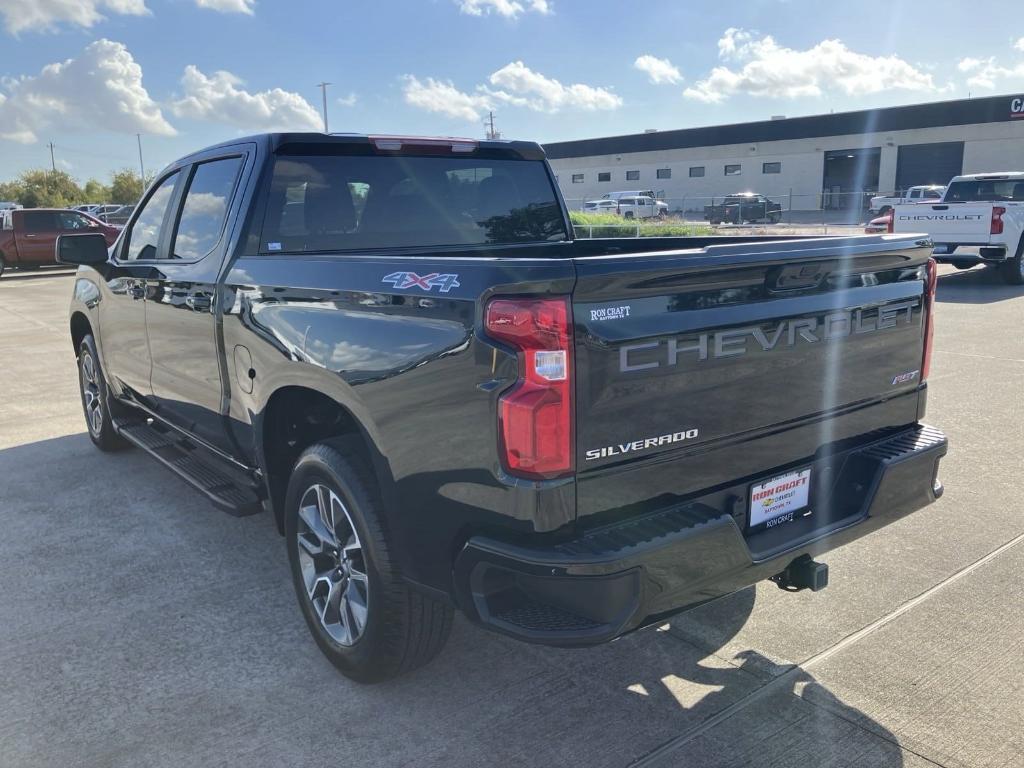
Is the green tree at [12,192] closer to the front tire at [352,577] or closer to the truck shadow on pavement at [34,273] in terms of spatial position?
the truck shadow on pavement at [34,273]

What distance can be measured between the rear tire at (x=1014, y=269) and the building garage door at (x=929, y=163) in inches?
1430

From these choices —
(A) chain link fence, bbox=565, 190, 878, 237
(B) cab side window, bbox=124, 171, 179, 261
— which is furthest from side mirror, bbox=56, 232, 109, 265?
(A) chain link fence, bbox=565, 190, 878, 237

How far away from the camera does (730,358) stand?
8.82 ft

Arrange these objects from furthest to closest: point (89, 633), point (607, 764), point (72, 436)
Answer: point (72, 436)
point (89, 633)
point (607, 764)

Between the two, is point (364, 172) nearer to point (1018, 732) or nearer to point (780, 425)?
point (780, 425)

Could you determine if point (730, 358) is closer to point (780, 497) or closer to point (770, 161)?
point (780, 497)

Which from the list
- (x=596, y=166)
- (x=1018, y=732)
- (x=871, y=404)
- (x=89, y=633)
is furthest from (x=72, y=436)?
(x=596, y=166)

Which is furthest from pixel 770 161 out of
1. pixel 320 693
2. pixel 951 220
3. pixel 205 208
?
pixel 320 693

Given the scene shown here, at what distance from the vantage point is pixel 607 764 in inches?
107

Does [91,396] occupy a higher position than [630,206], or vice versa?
[630,206]

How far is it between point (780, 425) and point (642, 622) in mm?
868

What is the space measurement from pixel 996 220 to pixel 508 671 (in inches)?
580

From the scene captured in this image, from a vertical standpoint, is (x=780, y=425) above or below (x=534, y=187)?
below

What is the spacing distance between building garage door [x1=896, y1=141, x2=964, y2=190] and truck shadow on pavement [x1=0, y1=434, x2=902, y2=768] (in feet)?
170
